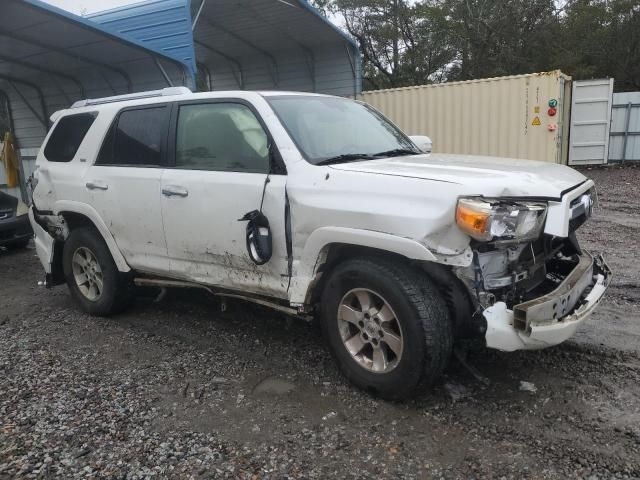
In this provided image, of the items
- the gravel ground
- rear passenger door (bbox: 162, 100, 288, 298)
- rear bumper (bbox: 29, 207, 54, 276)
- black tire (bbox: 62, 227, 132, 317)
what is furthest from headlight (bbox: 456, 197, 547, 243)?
rear bumper (bbox: 29, 207, 54, 276)

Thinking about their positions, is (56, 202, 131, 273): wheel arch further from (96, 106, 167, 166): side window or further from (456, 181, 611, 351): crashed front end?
(456, 181, 611, 351): crashed front end

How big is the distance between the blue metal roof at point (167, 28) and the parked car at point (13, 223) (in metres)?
3.59

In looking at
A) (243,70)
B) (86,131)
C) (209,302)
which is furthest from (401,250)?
(243,70)

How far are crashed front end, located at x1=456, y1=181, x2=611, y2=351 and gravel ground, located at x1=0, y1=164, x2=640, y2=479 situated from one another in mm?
533

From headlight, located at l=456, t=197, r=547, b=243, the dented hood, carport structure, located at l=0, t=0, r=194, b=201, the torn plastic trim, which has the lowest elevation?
the torn plastic trim

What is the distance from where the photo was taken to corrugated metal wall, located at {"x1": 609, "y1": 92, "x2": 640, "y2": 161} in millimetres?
14125

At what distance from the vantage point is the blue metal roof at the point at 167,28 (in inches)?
405

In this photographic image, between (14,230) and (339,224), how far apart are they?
22.3ft

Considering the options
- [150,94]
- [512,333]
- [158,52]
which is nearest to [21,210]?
[158,52]

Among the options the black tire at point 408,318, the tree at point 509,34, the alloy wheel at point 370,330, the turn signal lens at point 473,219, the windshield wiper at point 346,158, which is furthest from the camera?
the tree at point 509,34

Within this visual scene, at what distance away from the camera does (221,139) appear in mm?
3924

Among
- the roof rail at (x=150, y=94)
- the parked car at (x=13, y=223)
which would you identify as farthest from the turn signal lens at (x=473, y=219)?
the parked car at (x=13, y=223)

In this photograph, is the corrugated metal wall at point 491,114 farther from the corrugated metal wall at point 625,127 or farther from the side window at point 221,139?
the side window at point 221,139

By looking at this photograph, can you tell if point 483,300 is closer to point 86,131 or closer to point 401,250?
point 401,250
